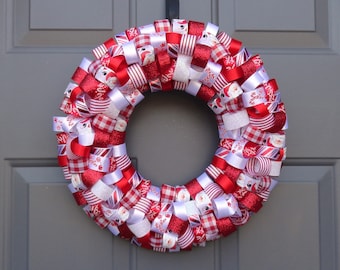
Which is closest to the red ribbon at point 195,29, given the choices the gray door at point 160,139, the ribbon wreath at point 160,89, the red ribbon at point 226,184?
the ribbon wreath at point 160,89

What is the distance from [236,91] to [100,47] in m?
0.32

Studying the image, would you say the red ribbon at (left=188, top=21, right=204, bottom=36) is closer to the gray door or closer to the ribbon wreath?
the ribbon wreath

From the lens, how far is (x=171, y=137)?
139 cm

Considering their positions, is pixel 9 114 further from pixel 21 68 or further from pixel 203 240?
pixel 203 240

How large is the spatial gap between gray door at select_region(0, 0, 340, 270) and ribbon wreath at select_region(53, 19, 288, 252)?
0.10 meters

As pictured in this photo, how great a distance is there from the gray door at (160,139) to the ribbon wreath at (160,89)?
10 cm

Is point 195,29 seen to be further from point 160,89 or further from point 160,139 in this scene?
point 160,139

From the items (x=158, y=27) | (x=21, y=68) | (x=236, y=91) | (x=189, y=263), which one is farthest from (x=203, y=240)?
(x=21, y=68)

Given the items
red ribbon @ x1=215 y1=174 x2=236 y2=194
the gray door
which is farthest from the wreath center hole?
red ribbon @ x1=215 y1=174 x2=236 y2=194

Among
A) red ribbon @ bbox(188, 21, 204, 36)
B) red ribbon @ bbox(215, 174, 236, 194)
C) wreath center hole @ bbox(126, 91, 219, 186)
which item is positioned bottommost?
red ribbon @ bbox(215, 174, 236, 194)

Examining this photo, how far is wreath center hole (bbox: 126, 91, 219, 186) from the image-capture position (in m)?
1.38

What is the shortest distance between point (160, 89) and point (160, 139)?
0.14 metres

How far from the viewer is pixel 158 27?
49.8 inches

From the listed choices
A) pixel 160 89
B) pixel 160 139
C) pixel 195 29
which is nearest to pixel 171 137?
pixel 160 139
